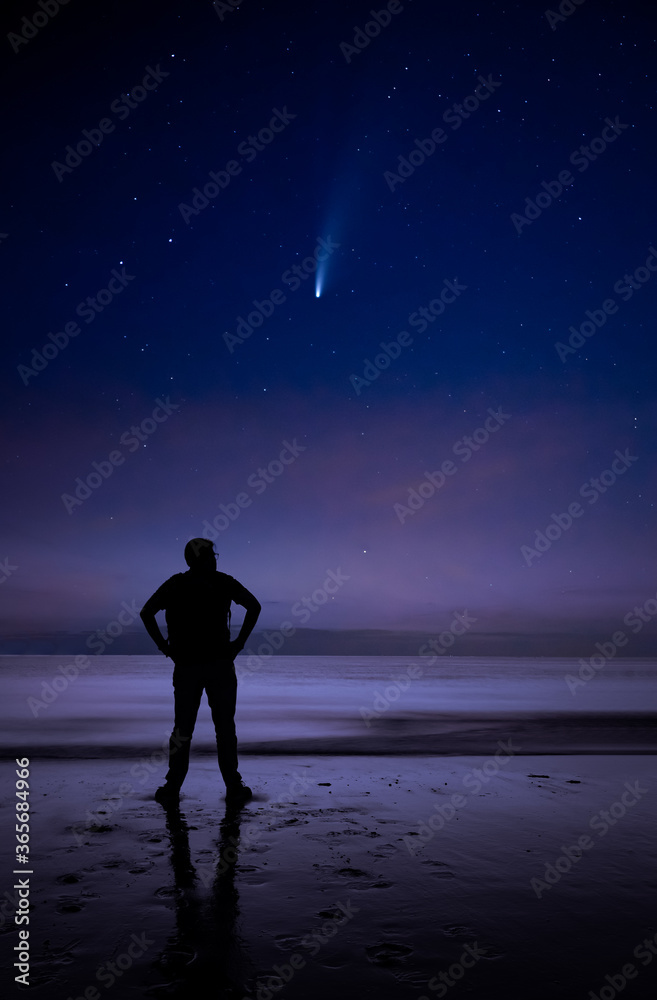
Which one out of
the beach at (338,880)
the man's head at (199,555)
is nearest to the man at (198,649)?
the man's head at (199,555)

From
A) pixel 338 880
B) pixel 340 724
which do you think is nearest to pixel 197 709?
pixel 338 880

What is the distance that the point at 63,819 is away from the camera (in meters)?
4.71

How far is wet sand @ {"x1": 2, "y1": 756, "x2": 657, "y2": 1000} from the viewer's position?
95.4 inches

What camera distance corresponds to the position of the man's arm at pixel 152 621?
5.42 metres

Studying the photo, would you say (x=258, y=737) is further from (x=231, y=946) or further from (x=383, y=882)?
(x=231, y=946)

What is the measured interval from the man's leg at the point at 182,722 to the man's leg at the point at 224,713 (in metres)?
0.13

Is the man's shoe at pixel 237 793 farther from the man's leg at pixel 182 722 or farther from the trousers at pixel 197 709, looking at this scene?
the man's leg at pixel 182 722

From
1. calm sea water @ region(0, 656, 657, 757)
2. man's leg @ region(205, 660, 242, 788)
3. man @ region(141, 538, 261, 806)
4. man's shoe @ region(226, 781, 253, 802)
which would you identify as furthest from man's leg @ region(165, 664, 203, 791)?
calm sea water @ region(0, 656, 657, 757)

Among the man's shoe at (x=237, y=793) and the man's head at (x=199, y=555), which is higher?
the man's head at (x=199, y=555)

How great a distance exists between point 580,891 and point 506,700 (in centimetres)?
1673

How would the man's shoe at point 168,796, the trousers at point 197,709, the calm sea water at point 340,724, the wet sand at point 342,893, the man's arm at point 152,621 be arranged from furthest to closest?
1. the calm sea water at point 340,724
2. the man's arm at point 152,621
3. the trousers at point 197,709
4. the man's shoe at point 168,796
5. the wet sand at point 342,893

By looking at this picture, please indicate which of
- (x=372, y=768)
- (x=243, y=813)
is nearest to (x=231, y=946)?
(x=243, y=813)

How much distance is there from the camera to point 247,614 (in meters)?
5.52

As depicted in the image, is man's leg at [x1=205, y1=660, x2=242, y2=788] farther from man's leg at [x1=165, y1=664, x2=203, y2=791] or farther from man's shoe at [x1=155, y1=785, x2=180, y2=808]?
man's shoe at [x1=155, y1=785, x2=180, y2=808]
